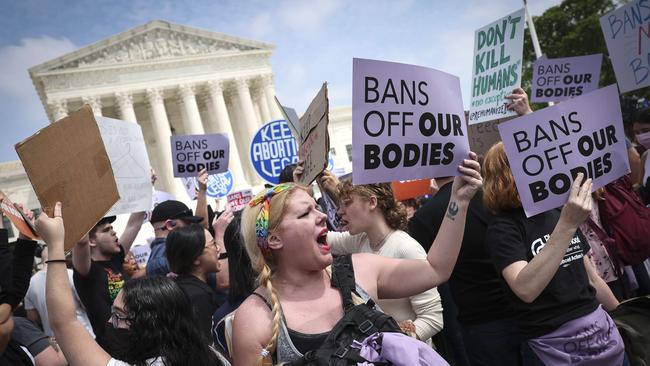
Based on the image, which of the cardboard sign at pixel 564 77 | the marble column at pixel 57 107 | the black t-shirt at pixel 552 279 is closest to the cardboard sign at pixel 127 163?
the black t-shirt at pixel 552 279

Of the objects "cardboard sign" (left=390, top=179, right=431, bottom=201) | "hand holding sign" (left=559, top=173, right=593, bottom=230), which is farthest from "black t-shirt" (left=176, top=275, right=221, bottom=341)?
"cardboard sign" (left=390, top=179, right=431, bottom=201)

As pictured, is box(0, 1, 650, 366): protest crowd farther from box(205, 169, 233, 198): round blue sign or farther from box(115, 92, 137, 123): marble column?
box(115, 92, 137, 123): marble column

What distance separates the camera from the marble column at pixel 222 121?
42659 mm

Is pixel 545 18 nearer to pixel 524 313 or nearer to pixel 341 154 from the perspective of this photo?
pixel 341 154

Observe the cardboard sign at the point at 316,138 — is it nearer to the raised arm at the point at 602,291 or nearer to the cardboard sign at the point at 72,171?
the cardboard sign at the point at 72,171

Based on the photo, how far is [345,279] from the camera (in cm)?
227

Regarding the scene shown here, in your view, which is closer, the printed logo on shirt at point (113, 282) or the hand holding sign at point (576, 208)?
the hand holding sign at point (576, 208)

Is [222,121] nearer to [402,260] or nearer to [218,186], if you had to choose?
[218,186]

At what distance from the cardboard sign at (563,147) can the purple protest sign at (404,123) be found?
0.93 ft

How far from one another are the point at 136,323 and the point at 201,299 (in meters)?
1.20

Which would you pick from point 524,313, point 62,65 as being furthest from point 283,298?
point 62,65

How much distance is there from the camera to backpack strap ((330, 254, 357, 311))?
2.17m

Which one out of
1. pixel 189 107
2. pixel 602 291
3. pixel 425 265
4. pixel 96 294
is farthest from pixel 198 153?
pixel 189 107

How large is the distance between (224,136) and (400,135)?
5.59 m
